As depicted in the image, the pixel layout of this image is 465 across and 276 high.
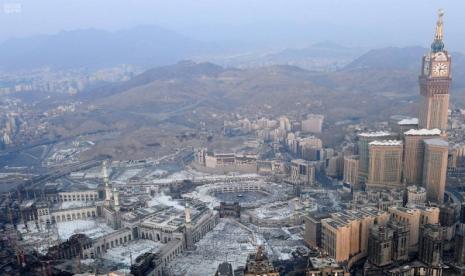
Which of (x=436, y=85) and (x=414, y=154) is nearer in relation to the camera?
(x=414, y=154)

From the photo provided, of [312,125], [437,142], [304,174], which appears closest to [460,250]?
[437,142]

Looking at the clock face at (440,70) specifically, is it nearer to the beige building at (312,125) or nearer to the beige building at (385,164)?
the beige building at (385,164)

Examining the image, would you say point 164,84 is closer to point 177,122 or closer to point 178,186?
point 177,122

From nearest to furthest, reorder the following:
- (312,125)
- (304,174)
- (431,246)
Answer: (431,246)
(304,174)
(312,125)

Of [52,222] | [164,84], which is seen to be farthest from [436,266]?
[164,84]

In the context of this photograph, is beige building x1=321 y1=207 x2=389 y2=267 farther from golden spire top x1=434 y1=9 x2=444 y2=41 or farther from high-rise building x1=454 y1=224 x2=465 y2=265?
golden spire top x1=434 y1=9 x2=444 y2=41

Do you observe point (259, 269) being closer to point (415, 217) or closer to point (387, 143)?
point (415, 217)
